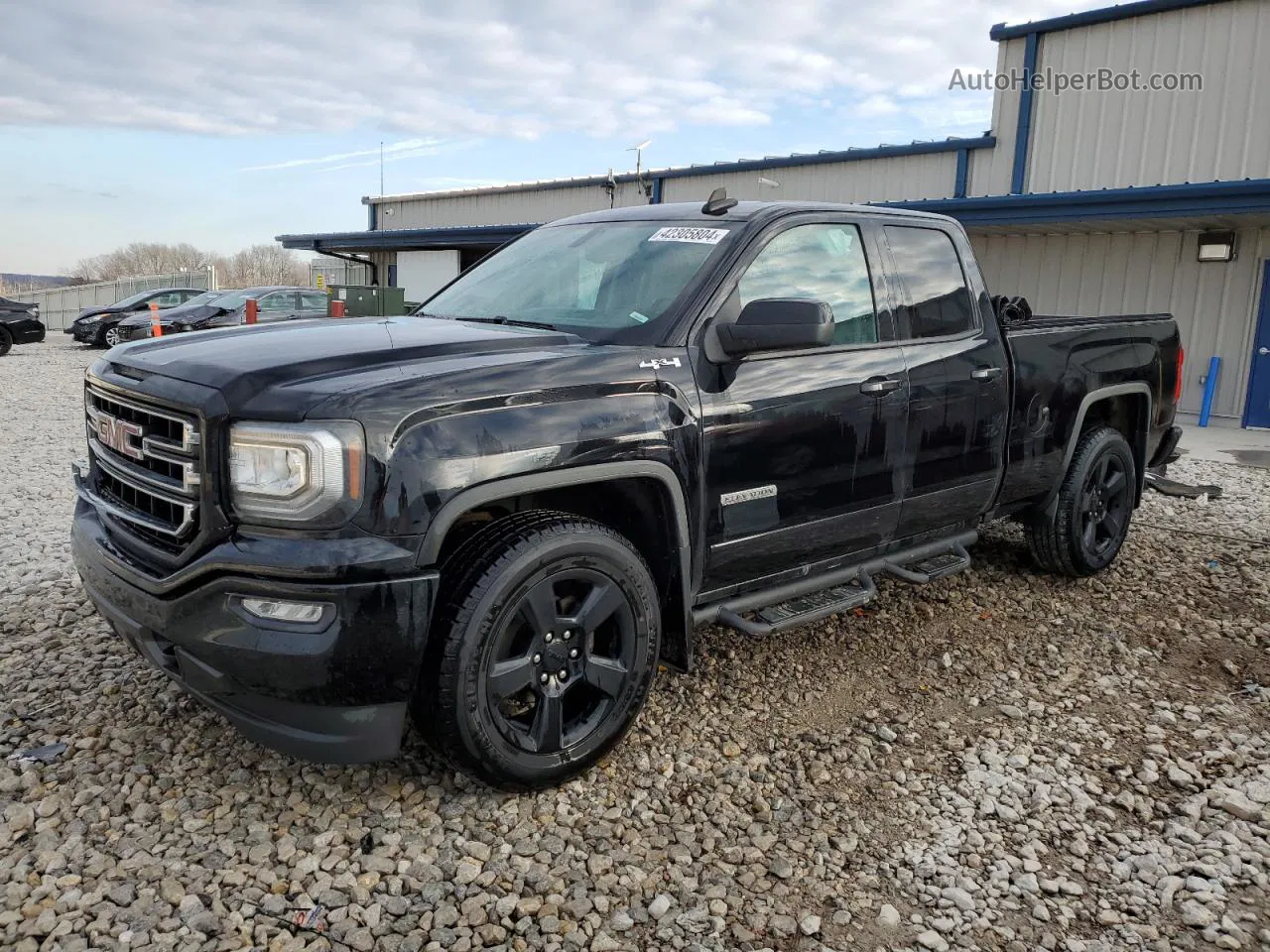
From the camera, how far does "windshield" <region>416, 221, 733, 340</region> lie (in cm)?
358

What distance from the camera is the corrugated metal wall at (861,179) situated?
16.8m

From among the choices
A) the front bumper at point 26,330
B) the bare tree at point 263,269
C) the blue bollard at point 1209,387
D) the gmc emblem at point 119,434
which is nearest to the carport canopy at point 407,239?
the front bumper at point 26,330

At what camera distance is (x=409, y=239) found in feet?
91.6

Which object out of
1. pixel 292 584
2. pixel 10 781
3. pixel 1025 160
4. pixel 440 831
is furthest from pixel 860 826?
pixel 1025 160

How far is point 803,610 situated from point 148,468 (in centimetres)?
235

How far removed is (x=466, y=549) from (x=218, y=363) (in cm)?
90

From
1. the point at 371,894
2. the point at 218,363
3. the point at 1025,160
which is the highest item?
the point at 1025,160

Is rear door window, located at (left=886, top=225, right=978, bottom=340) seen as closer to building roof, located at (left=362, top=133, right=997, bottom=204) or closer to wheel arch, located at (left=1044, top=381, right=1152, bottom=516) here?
wheel arch, located at (left=1044, top=381, right=1152, bottom=516)

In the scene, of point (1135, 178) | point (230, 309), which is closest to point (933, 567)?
point (1135, 178)

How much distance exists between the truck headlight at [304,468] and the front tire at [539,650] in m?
0.43

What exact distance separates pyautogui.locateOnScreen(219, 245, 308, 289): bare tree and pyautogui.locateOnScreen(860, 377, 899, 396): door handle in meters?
72.5

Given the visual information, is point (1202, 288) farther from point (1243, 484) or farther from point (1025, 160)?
point (1243, 484)

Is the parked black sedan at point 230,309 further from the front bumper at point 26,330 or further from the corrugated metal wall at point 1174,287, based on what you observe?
the corrugated metal wall at point 1174,287

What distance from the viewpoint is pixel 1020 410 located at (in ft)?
15.8
